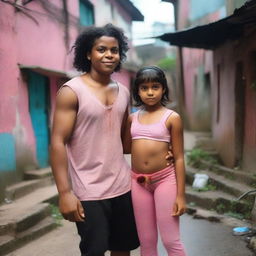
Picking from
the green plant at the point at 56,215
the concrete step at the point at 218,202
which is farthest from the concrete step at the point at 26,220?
the concrete step at the point at 218,202

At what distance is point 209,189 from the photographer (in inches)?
254

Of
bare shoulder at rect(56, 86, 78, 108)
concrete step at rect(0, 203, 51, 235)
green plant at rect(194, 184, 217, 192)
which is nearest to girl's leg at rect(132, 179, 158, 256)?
bare shoulder at rect(56, 86, 78, 108)

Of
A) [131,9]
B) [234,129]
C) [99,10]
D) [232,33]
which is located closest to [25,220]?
[234,129]

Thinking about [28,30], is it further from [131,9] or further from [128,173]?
[131,9]

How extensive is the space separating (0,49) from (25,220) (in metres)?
2.90

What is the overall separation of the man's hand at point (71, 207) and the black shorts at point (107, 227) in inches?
2.5

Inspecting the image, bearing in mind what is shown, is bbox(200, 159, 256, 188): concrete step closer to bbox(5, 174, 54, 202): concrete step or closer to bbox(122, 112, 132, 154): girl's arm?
bbox(5, 174, 54, 202): concrete step

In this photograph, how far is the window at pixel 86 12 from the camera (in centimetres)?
1052

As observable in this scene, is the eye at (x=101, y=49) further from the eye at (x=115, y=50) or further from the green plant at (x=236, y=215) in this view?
the green plant at (x=236, y=215)

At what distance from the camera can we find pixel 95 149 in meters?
2.45

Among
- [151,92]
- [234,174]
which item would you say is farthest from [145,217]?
[234,174]

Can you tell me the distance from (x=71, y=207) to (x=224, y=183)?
14.4 ft

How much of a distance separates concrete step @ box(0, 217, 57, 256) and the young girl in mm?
2333

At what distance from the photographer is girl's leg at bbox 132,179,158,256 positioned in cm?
262
